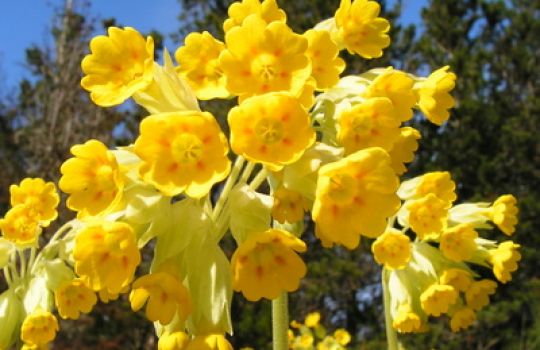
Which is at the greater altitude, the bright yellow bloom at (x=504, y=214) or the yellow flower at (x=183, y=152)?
the bright yellow bloom at (x=504, y=214)

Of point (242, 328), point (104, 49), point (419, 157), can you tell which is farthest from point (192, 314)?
point (419, 157)

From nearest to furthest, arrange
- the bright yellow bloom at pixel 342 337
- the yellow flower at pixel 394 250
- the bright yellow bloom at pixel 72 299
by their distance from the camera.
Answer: the bright yellow bloom at pixel 72 299 < the yellow flower at pixel 394 250 < the bright yellow bloom at pixel 342 337

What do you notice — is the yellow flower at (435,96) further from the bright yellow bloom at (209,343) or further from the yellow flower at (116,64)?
the bright yellow bloom at (209,343)

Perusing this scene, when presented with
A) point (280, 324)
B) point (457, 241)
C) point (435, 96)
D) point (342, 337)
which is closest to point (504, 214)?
point (457, 241)

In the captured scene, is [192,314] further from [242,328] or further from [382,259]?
[242,328]

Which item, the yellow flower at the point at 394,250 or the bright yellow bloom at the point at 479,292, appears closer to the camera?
the yellow flower at the point at 394,250

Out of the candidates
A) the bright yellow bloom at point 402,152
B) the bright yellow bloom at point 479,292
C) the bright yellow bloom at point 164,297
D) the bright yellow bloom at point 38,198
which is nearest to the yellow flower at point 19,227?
the bright yellow bloom at point 38,198
